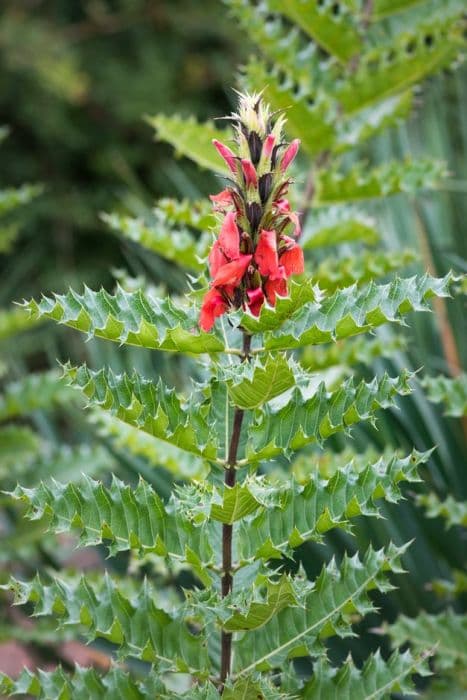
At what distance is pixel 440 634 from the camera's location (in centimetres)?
117

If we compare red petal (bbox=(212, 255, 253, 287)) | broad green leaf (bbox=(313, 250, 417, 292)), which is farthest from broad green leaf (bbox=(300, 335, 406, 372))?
red petal (bbox=(212, 255, 253, 287))

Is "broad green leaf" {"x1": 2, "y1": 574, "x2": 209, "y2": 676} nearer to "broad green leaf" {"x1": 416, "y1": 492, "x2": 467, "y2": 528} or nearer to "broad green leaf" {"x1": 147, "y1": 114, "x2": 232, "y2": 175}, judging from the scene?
"broad green leaf" {"x1": 416, "y1": 492, "x2": 467, "y2": 528}

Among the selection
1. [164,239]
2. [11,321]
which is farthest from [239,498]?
[11,321]

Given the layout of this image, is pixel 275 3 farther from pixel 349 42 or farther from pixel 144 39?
pixel 144 39

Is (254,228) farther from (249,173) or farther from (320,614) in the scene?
(320,614)

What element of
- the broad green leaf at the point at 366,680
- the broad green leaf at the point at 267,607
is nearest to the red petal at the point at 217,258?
the broad green leaf at the point at 267,607

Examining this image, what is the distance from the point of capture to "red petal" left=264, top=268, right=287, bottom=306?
0.78 m

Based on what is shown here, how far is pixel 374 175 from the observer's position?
1.46 metres

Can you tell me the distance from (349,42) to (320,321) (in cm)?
97

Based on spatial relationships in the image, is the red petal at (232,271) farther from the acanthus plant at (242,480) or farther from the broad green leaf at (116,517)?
the broad green leaf at (116,517)

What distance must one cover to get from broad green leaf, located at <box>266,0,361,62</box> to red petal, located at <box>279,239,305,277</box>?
2.86 feet

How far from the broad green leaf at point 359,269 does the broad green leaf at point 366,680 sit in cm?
59

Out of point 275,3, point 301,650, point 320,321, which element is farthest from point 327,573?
point 275,3

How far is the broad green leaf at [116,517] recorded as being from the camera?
2.54 ft
